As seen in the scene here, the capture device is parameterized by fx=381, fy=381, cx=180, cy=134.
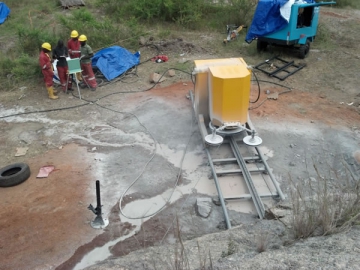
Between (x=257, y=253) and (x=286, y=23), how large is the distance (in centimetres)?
900

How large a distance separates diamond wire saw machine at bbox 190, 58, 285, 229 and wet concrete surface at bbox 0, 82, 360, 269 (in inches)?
10.4

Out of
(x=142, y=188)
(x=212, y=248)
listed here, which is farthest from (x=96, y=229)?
(x=212, y=248)

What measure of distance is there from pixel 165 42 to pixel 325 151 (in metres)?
7.30

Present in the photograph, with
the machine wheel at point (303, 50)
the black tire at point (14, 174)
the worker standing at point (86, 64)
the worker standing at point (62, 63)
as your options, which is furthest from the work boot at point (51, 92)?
the machine wheel at point (303, 50)

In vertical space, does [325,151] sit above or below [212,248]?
below

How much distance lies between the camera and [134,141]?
7.93 m

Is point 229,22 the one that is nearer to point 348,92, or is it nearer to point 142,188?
point 348,92

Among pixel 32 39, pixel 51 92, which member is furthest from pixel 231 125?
pixel 32 39

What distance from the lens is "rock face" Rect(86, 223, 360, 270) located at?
358 centimetres

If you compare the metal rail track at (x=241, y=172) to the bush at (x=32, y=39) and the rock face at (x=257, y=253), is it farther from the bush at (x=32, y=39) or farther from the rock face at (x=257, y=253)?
the bush at (x=32, y=39)

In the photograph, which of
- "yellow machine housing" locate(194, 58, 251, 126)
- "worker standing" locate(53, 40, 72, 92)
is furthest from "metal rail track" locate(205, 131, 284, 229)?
"worker standing" locate(53, 40, 72, 92)

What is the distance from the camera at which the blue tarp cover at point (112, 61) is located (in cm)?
1090

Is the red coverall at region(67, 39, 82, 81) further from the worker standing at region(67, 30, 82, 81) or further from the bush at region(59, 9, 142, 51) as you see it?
the bush at region(59, 9, 142, 51)

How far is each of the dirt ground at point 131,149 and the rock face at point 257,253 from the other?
0.71 m
